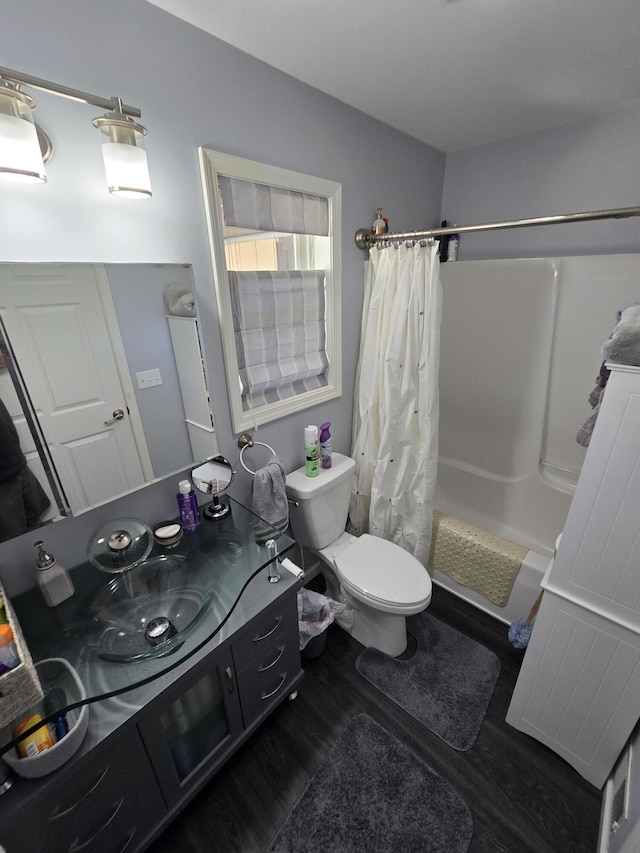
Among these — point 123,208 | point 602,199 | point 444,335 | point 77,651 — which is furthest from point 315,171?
point 77,651

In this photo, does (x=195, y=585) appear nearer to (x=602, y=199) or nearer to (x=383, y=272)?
(x=383, y=272)

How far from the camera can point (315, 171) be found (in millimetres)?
1480

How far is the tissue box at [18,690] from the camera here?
27.9 inches

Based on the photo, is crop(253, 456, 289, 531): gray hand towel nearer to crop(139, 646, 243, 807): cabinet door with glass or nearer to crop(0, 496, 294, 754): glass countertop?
crop(0, 496, 294, 754): glass countertop

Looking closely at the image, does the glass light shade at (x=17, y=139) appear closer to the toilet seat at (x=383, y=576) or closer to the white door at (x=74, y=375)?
the white door at (x=74, y=375)

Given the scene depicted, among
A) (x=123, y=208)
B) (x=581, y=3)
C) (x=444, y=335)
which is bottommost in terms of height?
(x=444, y=335)

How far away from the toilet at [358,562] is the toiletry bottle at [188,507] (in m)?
0.43

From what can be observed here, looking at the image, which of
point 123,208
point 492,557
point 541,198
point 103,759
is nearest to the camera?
point 103,759

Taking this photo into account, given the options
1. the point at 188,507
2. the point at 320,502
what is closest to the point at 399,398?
the point at 320,502

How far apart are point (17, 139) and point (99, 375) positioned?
0.56 m

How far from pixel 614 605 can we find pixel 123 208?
5.90ft

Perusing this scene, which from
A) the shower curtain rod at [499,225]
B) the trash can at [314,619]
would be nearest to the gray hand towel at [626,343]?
the shower curtain rod at [499,225]

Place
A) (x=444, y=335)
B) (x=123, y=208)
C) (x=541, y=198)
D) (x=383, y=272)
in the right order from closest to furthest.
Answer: (x=123, y=208) → (x=383, y=272) → (x=541, y=198) → (x=444, y=335)

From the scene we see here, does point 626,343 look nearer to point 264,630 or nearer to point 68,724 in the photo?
point 264,630
